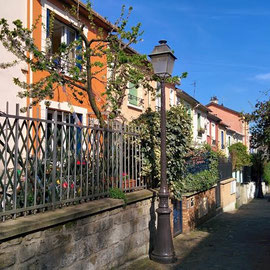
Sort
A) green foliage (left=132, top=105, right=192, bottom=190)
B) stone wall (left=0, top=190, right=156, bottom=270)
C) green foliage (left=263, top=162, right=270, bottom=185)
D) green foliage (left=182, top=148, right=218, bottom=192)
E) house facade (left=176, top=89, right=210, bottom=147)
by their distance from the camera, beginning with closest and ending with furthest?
stone wall (left=0, top=190, right=156, bottom=270), green foliage (left=132, top=105, right=192, bottom=190), green foliage (left=182, top=148, right=218, bottom=192), house facade (left=176, top=89, right=210, bottom=147), green foliage (left=263, top=162, right=270, bottom=185)

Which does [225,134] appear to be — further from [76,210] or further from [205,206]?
[76,210]

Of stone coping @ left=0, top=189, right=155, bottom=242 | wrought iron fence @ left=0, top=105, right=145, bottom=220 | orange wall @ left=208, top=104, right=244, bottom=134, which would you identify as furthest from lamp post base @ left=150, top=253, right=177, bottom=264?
orange wall @ left=208, top=104, right=244, bottom=134

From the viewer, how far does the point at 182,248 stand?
→ 7.80 metres

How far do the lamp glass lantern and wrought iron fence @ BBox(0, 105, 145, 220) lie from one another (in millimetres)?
1370

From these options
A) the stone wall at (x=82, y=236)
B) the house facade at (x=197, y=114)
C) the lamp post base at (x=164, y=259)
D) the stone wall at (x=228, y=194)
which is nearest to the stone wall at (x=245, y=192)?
the stone wall at (x=228, y=194)

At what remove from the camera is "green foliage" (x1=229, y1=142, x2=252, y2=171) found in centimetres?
2407

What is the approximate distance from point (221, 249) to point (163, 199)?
2.97 metres

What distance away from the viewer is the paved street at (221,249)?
6239 millimetres

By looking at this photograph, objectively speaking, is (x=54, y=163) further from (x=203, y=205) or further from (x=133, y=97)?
(x=133, y=97)

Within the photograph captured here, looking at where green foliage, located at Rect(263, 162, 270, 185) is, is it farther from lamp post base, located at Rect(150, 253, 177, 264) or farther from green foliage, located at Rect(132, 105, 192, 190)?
lamp post base, located at Rect(150, 253, 177, 264)

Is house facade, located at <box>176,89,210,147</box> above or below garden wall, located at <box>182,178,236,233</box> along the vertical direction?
above

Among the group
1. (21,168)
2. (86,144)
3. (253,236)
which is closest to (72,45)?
(86,144)

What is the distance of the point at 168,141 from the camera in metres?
7.36

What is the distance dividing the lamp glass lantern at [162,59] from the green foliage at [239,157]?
18.7 m
